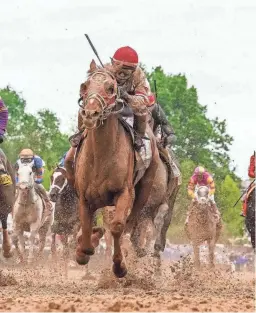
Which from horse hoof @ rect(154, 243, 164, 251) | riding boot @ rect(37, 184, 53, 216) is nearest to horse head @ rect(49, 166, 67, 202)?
riding boot @ rect(37, 184, 53, 216)

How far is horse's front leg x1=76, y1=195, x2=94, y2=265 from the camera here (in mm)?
12344

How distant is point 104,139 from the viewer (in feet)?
39.5

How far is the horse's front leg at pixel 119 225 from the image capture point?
39.4ft

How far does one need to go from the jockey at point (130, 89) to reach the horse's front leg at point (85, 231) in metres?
0.73

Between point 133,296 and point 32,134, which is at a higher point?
point 32,134

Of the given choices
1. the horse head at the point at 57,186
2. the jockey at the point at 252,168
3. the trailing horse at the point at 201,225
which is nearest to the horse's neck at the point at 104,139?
the jockey at the point at 252,168

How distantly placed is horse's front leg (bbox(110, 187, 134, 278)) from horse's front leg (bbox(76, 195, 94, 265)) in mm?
339

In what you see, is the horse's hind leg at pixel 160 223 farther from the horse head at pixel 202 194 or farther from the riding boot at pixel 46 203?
the horse head at pixel 202 194

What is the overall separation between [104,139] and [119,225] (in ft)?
3.00

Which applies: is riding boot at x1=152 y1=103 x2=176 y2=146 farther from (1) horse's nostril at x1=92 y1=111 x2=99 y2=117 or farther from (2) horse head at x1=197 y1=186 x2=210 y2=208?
(2) horse head at x1=197 y1=186 x2=210 y2=208

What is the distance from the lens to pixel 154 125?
647 inches

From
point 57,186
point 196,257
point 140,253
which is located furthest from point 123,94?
point 196,257

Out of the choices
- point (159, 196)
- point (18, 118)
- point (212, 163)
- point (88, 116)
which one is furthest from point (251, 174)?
point (18, 118)

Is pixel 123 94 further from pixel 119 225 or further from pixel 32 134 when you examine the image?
pixel 32 134
